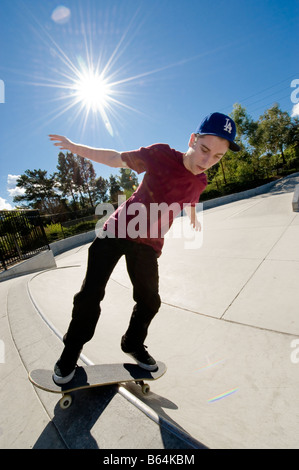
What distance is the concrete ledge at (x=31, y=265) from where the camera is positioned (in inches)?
253

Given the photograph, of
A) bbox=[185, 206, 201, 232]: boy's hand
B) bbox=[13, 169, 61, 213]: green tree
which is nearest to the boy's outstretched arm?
bbox=[185, 206, 201, 232]: boy's hand

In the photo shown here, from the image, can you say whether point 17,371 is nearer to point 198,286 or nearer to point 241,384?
point 241,384

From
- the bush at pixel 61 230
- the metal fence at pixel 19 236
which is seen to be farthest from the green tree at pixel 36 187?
the metal fence at pixel 19 236

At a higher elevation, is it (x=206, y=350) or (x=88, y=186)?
(x=88, y=186)

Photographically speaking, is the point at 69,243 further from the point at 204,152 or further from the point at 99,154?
Result: the point at 204,152

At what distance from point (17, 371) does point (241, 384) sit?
6.04ft

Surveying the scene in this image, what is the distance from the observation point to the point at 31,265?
7402 millimetres

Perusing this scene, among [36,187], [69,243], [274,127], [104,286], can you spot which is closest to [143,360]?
[104,286]

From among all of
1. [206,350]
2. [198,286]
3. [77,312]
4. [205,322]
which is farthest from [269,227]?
[77,312]

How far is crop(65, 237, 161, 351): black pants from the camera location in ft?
4.37

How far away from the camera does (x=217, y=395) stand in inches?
57.1

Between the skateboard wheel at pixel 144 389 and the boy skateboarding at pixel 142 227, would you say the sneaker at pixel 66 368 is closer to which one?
the boy skateboarding at pixel 142 227

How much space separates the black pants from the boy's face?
703mm

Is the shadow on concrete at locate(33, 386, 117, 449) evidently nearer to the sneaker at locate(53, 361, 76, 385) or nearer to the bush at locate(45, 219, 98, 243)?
the sneaker at locate(53, 361, 76, 385)
